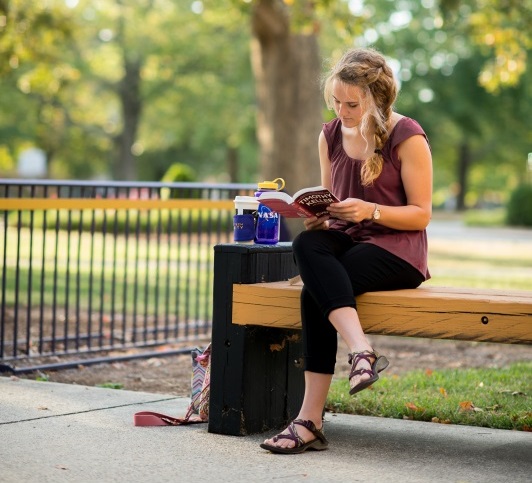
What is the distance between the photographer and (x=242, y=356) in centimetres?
495

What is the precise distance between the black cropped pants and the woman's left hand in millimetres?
158

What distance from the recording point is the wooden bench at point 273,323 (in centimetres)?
439

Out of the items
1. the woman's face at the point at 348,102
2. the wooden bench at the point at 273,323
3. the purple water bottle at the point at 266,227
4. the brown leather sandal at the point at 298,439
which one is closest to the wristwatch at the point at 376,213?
the wooden bench at the point at 273,323

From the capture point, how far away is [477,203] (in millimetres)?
80750

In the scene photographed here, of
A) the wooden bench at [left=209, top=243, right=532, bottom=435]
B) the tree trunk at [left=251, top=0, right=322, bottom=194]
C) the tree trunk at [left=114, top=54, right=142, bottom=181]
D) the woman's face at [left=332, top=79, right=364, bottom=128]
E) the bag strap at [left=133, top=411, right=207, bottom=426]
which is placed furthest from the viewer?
the tree trunk at [left=114, top=54, right=142, bottom=181]

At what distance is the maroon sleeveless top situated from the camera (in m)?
4.65

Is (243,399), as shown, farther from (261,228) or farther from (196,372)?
(261,228)

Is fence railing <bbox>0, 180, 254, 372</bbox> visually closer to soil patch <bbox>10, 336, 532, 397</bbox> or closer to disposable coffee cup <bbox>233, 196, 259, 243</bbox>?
soil patch <bbox>10, 336, 532, 397</bbox>

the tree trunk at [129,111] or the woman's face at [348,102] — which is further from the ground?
the tree trunk at [129,111]

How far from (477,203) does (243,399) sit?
77.6 meters

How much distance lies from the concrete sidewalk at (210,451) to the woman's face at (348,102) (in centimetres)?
148

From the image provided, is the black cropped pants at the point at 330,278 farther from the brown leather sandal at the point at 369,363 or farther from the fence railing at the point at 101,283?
the fence railing at the point at 101,283

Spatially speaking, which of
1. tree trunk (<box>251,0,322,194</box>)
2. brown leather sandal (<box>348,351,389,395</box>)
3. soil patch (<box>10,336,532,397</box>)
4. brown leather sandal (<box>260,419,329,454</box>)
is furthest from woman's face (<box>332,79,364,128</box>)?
tree trunk (<box>251,0,322,194</box>)

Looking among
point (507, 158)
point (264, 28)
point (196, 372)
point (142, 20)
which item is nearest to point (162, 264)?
point (264, 28)
